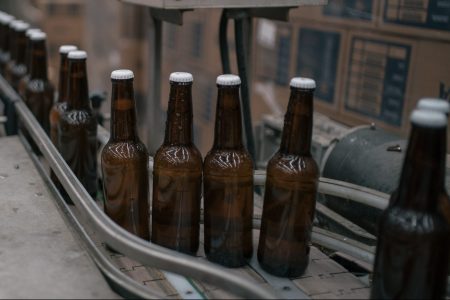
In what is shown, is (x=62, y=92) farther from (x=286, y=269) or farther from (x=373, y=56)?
(x=373, y=56)

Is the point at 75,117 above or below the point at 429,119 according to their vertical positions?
below

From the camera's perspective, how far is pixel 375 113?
158 cm

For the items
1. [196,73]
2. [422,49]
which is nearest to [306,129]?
[422,49]

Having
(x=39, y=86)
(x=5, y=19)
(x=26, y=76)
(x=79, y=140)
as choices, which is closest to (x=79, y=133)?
(x=79, y=140)

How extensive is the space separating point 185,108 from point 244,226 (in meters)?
0.20

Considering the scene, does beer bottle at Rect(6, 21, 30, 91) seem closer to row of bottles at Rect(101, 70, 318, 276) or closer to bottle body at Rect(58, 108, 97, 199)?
bottle body at Rect(58, 108, 97, 199)

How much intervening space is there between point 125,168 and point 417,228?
0.45 meters

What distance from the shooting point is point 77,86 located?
1.09 meters

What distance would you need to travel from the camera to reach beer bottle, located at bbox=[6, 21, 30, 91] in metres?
1.55

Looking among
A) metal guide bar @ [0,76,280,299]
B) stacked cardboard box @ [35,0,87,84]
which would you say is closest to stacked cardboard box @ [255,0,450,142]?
metal guide bar @ [0,76,280,299]

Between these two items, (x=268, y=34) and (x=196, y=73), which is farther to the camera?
(x=196, y=73)

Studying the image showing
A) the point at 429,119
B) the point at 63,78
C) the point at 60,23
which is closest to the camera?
the point at 429,119

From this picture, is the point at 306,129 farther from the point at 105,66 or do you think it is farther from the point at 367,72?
the point at 105,66

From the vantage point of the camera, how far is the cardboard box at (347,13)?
1.56 meters
